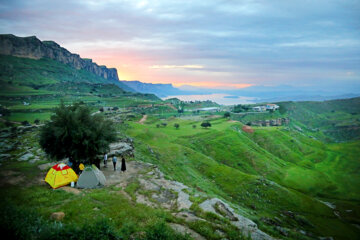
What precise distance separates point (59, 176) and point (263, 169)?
74184 millimetres

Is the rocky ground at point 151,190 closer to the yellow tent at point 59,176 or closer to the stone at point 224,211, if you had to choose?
the stone at point 224,211

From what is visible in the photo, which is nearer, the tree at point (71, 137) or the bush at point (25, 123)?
the tree at point (71, 137)

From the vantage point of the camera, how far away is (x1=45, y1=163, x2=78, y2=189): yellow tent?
68.3 ft

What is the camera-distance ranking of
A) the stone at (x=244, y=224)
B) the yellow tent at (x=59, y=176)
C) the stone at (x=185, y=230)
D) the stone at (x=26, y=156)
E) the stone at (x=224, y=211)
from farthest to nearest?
the stone at (x=26, y=156)
the yellow tent at (x=59, y=176)
the stone at (x=224, y=211)
the stone at (x=244, y=224)
the stone at (x=185, y=230)

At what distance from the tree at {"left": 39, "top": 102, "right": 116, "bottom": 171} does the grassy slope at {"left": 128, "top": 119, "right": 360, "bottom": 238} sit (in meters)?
17.7

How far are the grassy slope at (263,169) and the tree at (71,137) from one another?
17740 millimetres

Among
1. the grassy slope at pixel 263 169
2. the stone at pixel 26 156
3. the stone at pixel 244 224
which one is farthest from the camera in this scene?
the grassy slope at pixel 263 169

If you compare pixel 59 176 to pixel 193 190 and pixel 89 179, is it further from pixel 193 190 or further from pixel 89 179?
pixel 193 190

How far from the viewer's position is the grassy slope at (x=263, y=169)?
1895 inches

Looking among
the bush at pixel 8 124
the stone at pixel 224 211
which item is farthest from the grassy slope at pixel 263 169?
the bush at pixel 8 124

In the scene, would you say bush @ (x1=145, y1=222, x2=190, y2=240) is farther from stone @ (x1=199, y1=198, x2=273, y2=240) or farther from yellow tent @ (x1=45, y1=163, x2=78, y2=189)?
yellow tent @ (x1=45, y1=163, x2=78, y2=189)

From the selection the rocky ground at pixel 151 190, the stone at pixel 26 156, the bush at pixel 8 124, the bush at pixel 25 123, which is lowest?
the rocky ground at pixel 151 190

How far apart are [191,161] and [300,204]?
31.8 meters

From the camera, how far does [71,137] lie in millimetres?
25219
